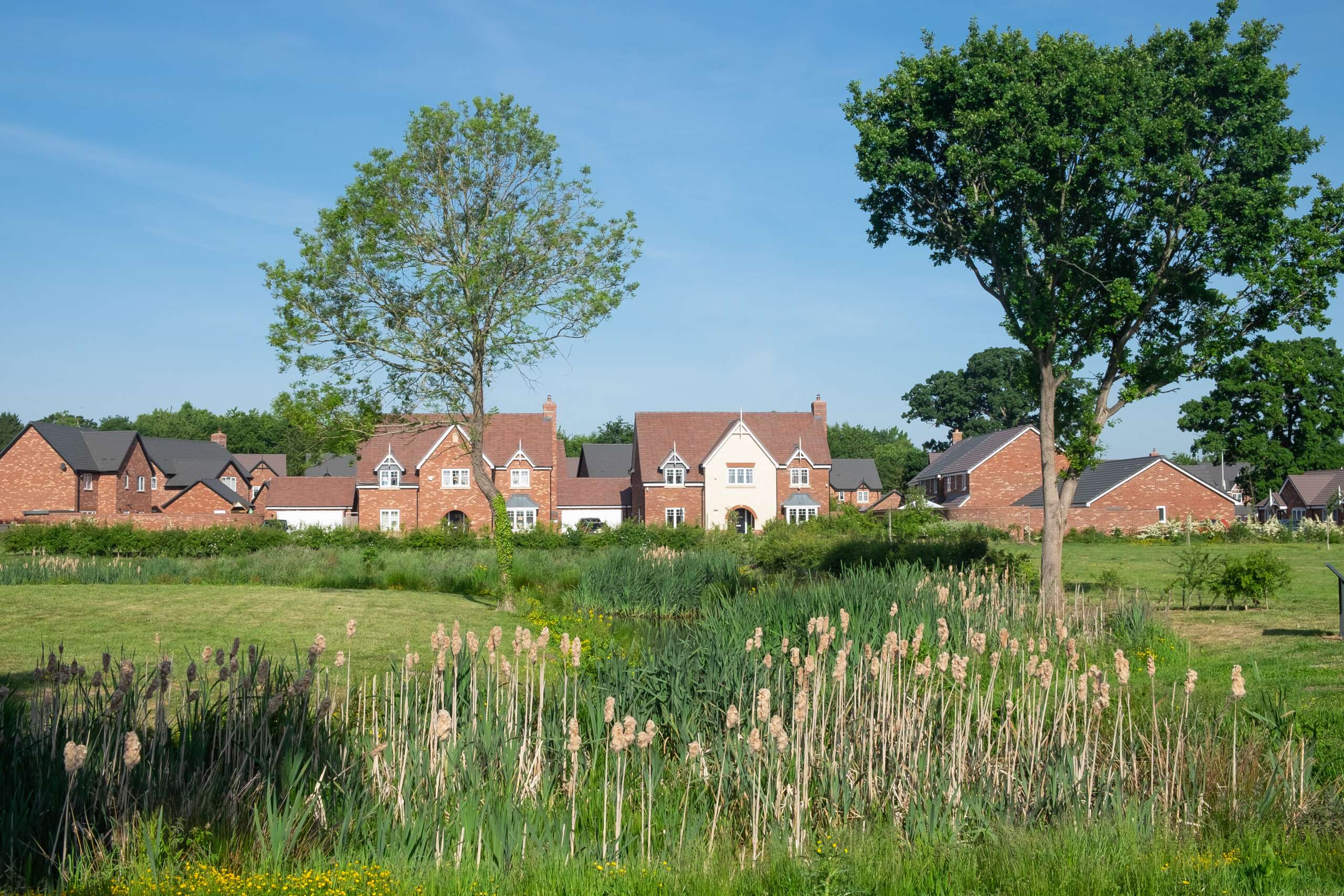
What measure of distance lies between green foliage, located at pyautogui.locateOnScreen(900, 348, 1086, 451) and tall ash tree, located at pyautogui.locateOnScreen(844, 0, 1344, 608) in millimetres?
81746

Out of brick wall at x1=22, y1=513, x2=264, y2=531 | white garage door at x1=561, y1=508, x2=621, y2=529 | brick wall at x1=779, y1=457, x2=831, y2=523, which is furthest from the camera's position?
white garage door at x1=561, y1=508, x2=621, y2=529

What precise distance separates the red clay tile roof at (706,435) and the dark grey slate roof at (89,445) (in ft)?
103

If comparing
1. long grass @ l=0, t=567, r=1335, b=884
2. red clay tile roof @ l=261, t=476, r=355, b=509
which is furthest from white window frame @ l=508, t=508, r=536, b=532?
long grass @ l=0, t=567, r=1335, b=884

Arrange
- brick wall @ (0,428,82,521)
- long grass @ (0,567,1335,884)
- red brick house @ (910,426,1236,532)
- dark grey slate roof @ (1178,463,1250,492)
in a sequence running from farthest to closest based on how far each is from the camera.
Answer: dark grey slate roof @ (1178,463,1250,492), brick wall @ (0,428,82,521), red brick house @ (910,426,1236,532), long grass @ (0,567,1335,884)

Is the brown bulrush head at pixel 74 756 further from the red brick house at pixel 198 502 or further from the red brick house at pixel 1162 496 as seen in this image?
the red brick house at pixel 198 502

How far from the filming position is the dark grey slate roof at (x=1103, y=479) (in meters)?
55.0

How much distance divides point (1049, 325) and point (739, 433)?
4180 centimetres

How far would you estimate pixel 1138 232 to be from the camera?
59.8 ft

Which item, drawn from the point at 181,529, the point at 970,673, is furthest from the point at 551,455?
the point at 970,673

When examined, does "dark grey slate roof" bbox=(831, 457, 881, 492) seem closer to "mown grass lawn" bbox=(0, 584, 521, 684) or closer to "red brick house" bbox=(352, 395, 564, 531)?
"red brick house" bbox=(352, 395, 564, 531)

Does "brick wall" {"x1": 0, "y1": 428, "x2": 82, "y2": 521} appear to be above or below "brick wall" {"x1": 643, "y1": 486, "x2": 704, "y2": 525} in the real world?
above

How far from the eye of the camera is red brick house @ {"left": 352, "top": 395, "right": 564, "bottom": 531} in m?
57.8

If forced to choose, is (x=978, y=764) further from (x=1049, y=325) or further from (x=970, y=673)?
(x=1049, y=325)

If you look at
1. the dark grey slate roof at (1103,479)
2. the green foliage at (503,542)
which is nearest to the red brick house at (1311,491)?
the dark grey slate roof at (1103,479)
